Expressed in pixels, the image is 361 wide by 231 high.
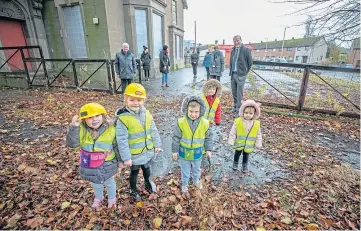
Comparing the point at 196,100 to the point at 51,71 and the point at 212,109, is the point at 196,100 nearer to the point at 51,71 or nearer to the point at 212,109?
the point at 212,109

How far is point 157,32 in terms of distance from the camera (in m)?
13.8

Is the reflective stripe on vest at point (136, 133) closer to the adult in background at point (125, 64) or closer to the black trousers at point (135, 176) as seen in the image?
the black trousers at point (135, 176)

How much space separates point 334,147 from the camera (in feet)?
13.3

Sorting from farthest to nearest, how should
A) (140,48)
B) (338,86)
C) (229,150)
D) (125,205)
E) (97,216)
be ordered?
(140,48) < (338,86) < (229,150) < (125,205) < (97,216)

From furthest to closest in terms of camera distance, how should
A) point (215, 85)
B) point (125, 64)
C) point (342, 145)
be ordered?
point (125, 64), point (342, 145), point (215, 85)

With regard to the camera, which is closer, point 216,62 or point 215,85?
point 215,85

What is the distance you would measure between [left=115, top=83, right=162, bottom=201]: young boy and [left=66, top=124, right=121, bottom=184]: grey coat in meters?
0.15

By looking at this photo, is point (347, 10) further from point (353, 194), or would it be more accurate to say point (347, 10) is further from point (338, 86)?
point (338, 86)

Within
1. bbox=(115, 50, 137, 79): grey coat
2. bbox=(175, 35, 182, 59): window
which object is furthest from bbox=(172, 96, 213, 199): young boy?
bbox=(175, 35, 182, 59): window

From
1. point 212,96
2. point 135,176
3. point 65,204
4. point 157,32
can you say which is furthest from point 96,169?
point 157,32

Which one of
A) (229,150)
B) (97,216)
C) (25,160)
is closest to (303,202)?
(229,150)

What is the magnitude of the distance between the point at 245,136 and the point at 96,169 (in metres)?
2.15

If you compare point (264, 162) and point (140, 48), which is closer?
point (264, 162)

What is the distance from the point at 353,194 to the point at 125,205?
324cm
